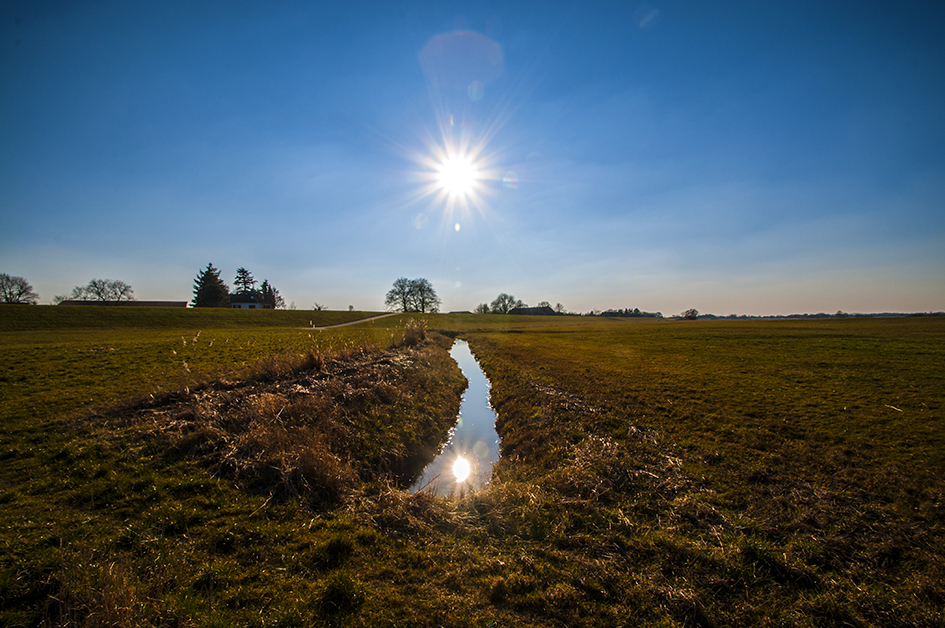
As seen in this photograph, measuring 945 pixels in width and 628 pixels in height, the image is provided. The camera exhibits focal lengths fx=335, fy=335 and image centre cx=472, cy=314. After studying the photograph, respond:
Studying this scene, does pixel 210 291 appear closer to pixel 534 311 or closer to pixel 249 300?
pixel 249 300

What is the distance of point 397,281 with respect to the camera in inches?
4523

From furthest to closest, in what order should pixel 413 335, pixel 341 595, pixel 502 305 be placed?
pixel 502 305 → pixel 413 335 → pixel 341 595

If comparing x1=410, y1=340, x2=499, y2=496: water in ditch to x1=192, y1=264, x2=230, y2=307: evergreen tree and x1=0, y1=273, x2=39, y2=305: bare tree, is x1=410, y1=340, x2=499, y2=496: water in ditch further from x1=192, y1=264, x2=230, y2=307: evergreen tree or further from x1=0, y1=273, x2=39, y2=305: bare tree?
x1=0, y1=273, x2=39, y2=305: bare tree

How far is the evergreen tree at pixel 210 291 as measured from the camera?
80.9 metres

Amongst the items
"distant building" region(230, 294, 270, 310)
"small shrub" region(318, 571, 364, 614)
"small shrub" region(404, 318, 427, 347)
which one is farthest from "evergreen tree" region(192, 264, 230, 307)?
"small shrub" region(318, 571, 364, 614)

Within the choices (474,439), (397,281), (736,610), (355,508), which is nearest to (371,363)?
(474,439)

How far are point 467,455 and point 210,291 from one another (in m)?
94.6

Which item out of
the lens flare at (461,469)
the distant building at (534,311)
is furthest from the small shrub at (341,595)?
the distant building at (534,311)

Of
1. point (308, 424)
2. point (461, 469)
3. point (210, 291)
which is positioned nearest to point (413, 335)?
point (461, 469)

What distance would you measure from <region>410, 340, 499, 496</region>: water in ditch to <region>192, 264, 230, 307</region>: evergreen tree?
88761 millimetres

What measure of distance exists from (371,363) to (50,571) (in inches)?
521

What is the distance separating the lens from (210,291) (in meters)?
81.2

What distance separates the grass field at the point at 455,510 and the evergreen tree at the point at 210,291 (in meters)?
81.9

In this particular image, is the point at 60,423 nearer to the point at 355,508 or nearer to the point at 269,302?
the point at 355,508
